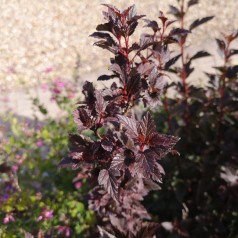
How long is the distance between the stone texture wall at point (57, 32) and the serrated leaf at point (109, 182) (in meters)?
3.90

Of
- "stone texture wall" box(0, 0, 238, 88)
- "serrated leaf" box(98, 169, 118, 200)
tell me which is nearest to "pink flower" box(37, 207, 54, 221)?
"serrated leaf" box(98, 169, 118, 200)

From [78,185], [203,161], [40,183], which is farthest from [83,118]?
[40,183]

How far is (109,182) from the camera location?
183 cm

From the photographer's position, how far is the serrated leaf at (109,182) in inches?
71.3

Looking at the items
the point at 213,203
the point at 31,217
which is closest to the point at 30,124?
the point at 31,217

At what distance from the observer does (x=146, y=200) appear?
3.45 meters

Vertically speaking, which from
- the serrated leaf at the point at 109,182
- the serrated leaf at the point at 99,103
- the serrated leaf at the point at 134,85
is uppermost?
the serrated leaf at the point at 134,85

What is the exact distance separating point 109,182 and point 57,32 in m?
5.34

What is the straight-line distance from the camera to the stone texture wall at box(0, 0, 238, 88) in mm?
5969

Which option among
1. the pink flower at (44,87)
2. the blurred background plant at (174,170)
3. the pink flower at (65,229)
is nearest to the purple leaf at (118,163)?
the blurred background plant at (174,170)

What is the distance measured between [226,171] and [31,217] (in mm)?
1669

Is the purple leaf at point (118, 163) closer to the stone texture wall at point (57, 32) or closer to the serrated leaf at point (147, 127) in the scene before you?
the serrated leaf at point (147, 127)

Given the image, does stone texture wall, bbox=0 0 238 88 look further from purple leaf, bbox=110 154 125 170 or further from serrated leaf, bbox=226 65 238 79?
purple leaf, bbox=110 154 125 170

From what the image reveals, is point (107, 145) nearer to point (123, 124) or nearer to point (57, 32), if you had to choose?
point (123, 124)
